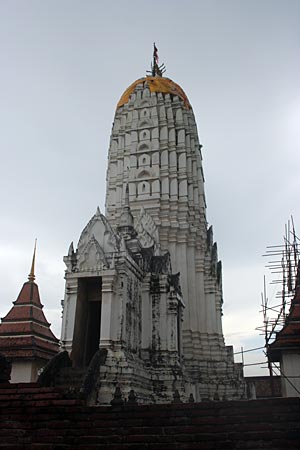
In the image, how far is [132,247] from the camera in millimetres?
19953

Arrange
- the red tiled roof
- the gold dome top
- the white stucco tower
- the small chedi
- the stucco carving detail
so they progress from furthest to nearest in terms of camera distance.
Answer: the gold dome top → the white stucco tower → the stucco carving detail → the red tiled roof → the small chedi

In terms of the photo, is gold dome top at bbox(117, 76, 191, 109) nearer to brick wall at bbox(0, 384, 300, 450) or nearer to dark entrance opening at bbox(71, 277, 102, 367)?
dark entrance opening at bbox(71, 277, 102, 367)

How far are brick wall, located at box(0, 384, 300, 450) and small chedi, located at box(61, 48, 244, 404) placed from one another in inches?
150

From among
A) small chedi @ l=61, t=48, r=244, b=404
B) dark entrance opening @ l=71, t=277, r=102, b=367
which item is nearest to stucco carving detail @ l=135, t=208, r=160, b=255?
small chedi @ l=61, t=48, r=244, b=404

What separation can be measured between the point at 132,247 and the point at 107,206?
11936 millimetres

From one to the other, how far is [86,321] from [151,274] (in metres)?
3.83

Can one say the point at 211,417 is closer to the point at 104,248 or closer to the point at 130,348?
the point at 130,348

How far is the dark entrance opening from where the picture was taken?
17.0m

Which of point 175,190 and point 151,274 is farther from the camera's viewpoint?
point 175,190

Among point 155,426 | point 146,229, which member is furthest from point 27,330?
point 155,426

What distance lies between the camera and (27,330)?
22.6 m

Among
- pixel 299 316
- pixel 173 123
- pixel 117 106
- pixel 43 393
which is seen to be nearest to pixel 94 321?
pixel 43 393

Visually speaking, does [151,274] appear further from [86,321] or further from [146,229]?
[146,229]

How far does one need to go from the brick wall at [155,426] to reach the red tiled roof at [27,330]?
11.4m
